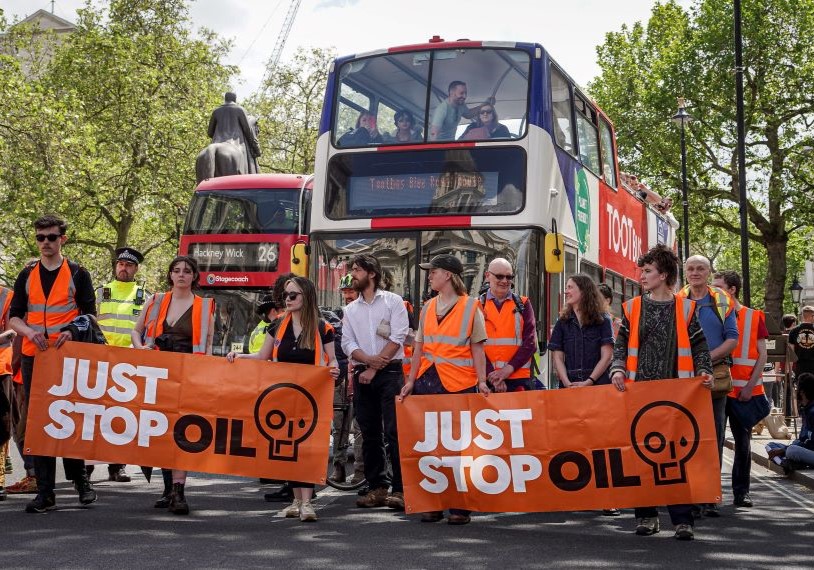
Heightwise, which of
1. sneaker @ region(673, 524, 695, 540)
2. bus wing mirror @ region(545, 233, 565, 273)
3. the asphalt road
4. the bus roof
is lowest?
the asphalt road

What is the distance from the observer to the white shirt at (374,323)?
8562 millimetres

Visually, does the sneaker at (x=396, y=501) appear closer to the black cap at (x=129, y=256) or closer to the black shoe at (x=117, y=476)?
the black shoe at (x=117, y=476)

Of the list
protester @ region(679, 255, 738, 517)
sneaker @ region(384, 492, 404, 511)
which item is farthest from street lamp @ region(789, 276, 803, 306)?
sneaker @ region(384, 492, 404, 511)

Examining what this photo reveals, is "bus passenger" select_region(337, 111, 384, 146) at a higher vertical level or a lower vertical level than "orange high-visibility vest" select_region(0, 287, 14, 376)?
higher

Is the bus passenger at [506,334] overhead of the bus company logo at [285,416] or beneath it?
overhead

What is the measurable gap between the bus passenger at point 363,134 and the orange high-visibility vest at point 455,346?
3817 millimetres

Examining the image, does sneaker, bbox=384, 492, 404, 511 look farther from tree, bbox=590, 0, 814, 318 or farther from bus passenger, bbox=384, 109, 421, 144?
tree, bbox=590, 0, 814, 318

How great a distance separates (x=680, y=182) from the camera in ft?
132

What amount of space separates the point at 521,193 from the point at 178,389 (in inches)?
162

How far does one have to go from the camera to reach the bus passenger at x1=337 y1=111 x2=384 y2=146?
11508mm

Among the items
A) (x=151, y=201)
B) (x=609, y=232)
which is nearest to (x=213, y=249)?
(x=609, y=232)

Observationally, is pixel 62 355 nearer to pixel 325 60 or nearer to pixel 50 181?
pixel 50 181

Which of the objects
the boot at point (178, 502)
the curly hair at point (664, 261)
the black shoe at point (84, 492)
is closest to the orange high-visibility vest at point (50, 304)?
the black shoe at point (84, 492)

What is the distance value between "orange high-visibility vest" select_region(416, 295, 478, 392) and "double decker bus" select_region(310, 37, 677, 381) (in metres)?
2.76
